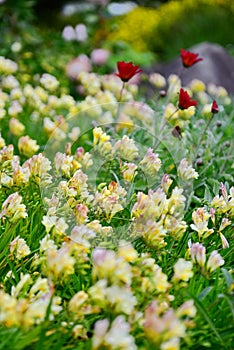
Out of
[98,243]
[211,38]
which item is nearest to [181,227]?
[98,243]

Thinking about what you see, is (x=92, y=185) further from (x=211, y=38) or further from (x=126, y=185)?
(x=211, y=38)

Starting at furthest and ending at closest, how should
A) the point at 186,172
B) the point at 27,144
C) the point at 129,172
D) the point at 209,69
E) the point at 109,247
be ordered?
1. the point at 209,69
2. the point at 27,144
3. the point at 186,172
4. the point at 129,172
5. the point at 109,247

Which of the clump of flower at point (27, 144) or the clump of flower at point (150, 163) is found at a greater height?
the clump of flower at point (150, 163)

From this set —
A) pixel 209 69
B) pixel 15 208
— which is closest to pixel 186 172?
pixel 15 208

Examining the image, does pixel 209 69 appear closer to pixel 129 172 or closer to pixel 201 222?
pixel 129 172

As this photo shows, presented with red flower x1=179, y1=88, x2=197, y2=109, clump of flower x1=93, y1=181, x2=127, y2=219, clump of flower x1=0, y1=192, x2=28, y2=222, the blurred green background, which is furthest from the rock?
clump of flower x1=0, y1=192, x2=28, y2=222

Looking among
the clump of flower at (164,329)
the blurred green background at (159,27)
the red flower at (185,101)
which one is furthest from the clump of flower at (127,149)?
the blurred green background at (159,27)

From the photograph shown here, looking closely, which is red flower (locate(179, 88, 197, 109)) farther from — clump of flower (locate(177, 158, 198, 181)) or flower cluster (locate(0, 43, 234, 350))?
clump of flower (locate(177, 158, 198, 181))

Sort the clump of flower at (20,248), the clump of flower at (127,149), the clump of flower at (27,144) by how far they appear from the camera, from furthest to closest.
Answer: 1. the clump of flower at (27,144)
2. the clump of flower at (127,149)
3. the clump of flower at (20,248)

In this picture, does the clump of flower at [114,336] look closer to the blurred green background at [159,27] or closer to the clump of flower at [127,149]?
the clump of flower at [127,149]

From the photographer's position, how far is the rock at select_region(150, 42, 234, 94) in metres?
5.42

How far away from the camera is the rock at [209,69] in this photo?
5422mm

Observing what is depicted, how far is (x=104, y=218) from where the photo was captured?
1.71 meters

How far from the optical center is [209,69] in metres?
5.53
